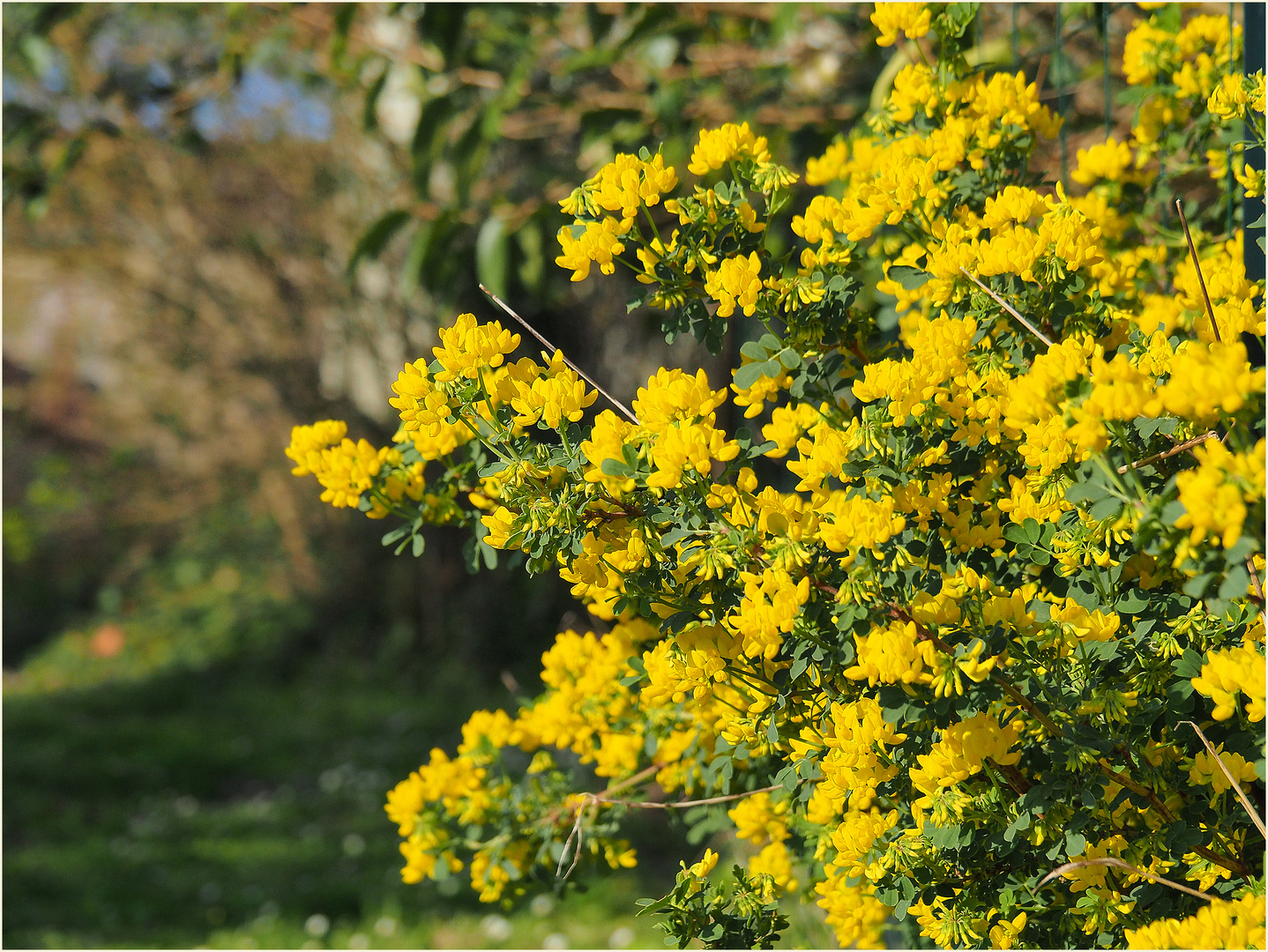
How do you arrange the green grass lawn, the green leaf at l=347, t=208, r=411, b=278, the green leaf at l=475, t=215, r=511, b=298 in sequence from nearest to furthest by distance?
the green leaf at l=475, t=215, r=511, b=298 → the green leaf at l=347, t=208, r=411, b=278 → the green grass lawn

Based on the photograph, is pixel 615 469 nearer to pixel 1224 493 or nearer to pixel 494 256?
pixel 1224 493

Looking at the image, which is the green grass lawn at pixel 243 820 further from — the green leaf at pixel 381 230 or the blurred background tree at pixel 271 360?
the green leaf at pixel 381 230

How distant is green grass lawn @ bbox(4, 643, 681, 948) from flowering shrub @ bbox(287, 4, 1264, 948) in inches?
64.5

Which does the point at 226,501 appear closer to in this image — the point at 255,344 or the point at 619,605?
the point at 255,344

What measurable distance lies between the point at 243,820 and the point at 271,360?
2.34 m

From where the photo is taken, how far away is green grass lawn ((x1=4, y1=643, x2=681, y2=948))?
2.82 m

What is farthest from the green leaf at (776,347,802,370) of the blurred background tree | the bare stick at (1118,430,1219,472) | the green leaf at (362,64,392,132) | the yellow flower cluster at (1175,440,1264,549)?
the green leaf at (362,64,392,132)

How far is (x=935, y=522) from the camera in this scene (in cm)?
110

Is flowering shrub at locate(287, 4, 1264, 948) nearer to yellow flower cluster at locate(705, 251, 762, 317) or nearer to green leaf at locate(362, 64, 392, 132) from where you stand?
yellow flower cluster at locate(705, 251, 762, 317)

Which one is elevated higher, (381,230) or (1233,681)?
(381,230)

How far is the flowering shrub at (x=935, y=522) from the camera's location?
2.78 ft

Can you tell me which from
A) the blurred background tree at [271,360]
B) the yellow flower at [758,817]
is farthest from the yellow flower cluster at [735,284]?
the blurred background tree at [271,360]

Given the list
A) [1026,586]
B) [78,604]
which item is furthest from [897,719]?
[78,604]

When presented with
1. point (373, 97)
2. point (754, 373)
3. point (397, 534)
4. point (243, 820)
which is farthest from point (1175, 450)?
point (243, 820)
